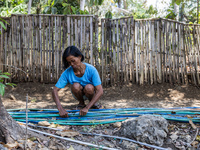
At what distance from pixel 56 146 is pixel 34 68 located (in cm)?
317

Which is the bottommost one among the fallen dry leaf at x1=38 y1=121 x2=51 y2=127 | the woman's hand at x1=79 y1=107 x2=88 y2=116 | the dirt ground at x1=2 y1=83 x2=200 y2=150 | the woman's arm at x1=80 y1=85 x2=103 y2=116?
the dirt ground at x1=2 y1=83 x2=200 y2=150

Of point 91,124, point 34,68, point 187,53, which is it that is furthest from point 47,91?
point 187,53

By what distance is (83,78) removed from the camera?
2.95 meters

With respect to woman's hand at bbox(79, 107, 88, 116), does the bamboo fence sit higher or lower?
higher

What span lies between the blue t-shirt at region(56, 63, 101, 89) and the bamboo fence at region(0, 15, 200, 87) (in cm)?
175

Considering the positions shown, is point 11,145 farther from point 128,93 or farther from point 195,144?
point 128,93

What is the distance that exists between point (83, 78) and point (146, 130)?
4.11 feet

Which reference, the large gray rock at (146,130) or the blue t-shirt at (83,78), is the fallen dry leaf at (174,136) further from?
the blue t-shirt at (83,78)

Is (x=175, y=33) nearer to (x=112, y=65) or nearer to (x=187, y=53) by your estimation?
(x=187, y=53)

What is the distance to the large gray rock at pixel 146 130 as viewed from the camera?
6.88 feet

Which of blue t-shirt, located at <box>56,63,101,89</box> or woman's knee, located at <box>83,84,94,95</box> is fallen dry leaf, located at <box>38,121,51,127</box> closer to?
blue t-shirt, located at <box>56,63,101,89</box>

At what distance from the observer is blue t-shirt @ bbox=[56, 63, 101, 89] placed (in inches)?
110

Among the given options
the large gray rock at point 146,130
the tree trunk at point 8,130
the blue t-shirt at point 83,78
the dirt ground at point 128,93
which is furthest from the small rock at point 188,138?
the dirt ground at point 128,93

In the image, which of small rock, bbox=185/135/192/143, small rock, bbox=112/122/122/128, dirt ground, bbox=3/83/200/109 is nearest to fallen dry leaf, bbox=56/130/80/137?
small rock, bbox=112/122/122/128
